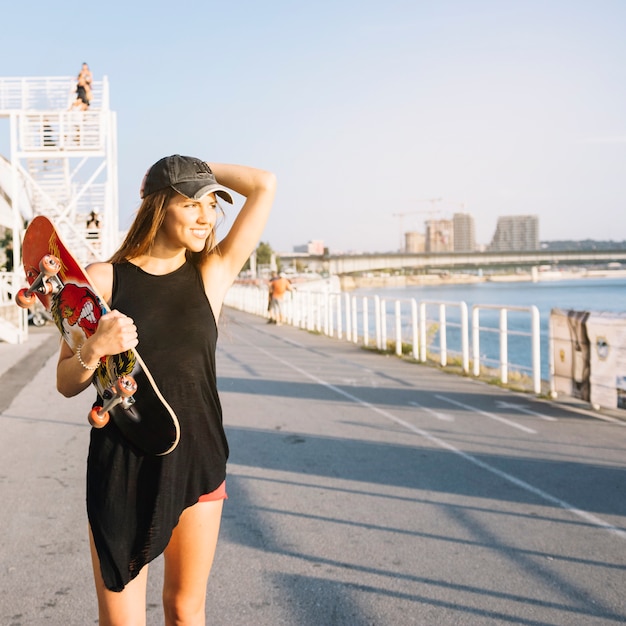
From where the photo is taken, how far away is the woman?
2.52 m

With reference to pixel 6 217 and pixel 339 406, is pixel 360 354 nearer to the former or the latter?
pixel 339 406

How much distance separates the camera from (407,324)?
96.2ft

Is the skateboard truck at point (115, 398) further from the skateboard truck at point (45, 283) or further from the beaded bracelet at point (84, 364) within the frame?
the skateboard truck at point (45, 283)

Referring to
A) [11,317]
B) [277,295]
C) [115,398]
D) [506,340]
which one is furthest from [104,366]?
[277,295]

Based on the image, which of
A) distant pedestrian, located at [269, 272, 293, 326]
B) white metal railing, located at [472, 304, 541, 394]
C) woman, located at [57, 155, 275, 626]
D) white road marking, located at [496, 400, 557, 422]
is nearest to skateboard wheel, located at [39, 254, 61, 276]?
woman, located at [57, 155, 275, 626]

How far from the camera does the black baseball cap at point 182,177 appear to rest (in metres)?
2.67

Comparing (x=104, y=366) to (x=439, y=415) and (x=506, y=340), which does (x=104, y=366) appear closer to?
(x=439, y=415)

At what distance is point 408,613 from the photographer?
13.5 ft

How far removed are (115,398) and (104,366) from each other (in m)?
0.19

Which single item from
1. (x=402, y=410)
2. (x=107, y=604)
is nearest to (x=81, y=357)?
(x=107, y=604)

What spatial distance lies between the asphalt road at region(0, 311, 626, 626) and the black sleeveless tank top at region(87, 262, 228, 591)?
1.94 ft

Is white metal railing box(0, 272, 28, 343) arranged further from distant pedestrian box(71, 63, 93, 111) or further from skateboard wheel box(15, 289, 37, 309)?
skateboard wheel box(15, 289, 37, 309)

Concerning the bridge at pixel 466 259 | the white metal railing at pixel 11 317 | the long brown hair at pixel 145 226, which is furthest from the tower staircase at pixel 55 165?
the bridge at pixel 466 259

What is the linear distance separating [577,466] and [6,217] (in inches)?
1169
